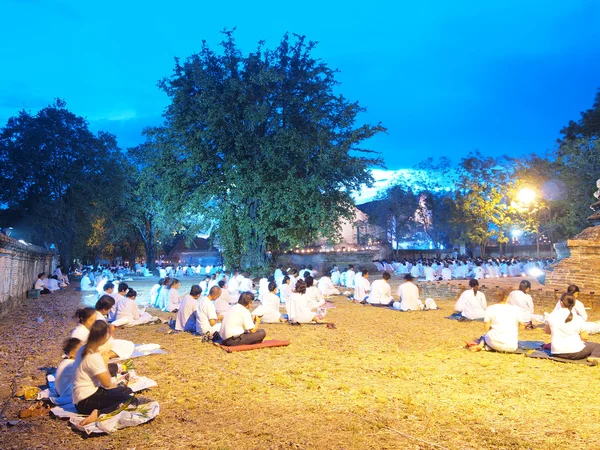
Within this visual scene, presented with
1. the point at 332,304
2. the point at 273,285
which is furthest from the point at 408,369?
the point at 332,304

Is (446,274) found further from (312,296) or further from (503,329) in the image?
(503,329)

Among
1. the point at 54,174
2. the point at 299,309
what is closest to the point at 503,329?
the point at 299,309

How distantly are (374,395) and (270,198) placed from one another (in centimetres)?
1549

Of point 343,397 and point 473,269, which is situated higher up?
point 473,269

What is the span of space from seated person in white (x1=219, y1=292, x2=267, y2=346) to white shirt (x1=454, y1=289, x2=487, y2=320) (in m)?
5.70

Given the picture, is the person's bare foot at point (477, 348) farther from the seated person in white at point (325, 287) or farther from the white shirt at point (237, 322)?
the seated person in white at point (325, 287)

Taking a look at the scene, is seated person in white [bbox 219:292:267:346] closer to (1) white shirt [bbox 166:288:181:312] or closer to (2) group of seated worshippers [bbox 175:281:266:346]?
(2) group of seated worshippers [bbox 175:281:266:346]

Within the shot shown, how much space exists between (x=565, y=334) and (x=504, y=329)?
915 millimetres

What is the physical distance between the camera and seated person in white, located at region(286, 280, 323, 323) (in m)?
11.5

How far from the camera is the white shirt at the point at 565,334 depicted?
7.20 m

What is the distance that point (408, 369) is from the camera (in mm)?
6852

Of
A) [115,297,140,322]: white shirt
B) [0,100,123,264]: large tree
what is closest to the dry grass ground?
[115,297,140,322]: white shirt

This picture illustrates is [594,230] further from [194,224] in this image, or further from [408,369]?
[194,224]

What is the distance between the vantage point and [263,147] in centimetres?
2033
